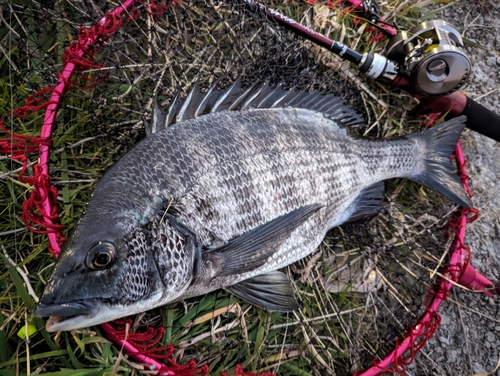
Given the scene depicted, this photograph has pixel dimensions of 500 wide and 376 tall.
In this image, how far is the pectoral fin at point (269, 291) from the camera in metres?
2.35

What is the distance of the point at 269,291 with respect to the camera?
238cm

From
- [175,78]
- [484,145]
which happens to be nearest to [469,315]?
[484,145]

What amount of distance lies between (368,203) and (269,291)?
3.04 feet

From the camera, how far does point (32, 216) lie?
2.01 m

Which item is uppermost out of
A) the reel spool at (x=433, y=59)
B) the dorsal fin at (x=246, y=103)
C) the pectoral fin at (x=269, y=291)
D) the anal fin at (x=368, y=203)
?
the reel spool at (x=433, y=59)

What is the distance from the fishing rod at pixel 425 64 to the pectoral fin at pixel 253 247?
51.2 inches

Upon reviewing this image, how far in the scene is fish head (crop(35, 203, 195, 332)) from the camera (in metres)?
1.61

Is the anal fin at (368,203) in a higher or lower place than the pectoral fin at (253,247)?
higher

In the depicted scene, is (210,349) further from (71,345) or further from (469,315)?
(469,315)

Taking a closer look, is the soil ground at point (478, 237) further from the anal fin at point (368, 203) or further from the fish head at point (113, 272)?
the fish head at point (113, 272)

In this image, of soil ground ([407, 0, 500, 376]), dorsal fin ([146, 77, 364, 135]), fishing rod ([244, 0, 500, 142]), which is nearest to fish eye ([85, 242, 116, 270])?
dorsal fin ([146, 77, 364, 135])

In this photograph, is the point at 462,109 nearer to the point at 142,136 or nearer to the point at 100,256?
the point at 142,136

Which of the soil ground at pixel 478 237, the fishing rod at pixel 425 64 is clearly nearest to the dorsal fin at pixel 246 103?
the fishing rod at pixel 425 64

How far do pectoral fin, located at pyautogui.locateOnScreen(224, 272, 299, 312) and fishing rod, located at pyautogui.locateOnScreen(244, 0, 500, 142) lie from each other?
1.61m
